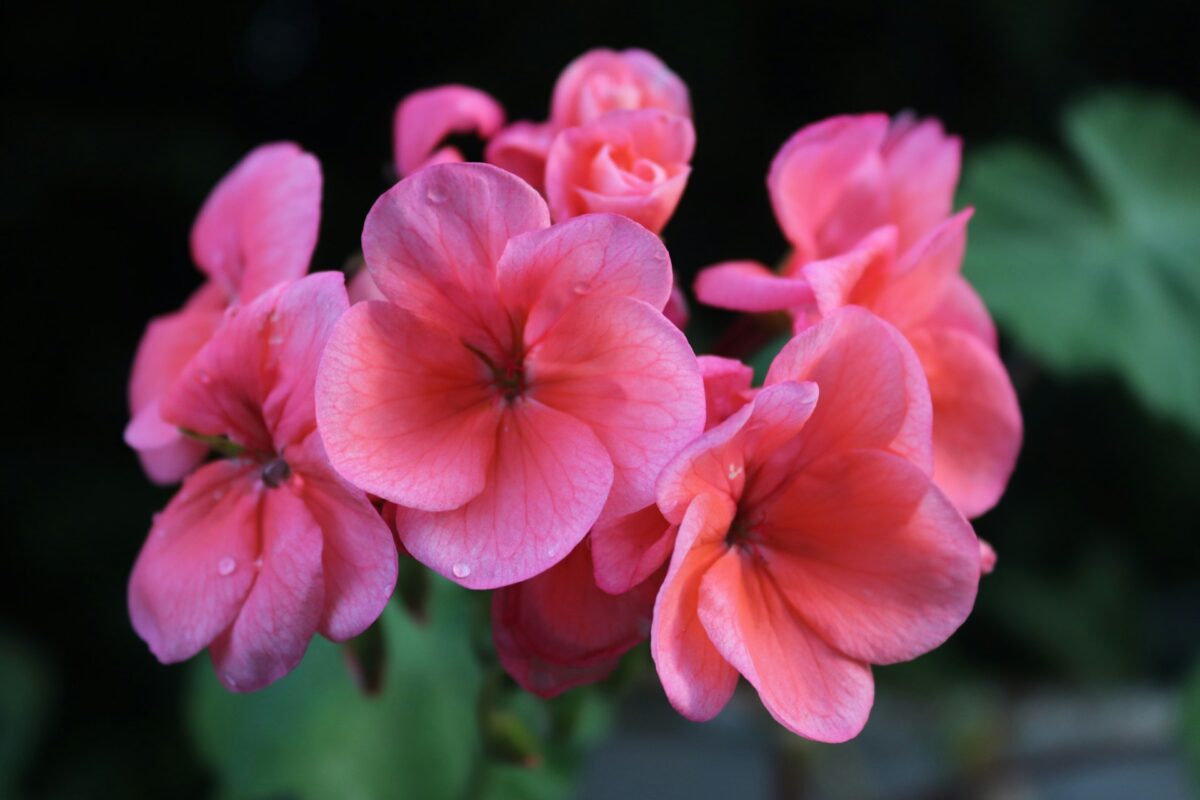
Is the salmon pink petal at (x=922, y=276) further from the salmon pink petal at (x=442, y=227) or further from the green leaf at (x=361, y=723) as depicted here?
the green leaf at (x=361, y=723)

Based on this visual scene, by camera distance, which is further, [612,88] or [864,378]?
[612,88]

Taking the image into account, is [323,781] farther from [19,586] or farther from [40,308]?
[40,308]

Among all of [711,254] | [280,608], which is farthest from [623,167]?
[711,254]

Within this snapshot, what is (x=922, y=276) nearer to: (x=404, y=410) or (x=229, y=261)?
(x=404, y=410)

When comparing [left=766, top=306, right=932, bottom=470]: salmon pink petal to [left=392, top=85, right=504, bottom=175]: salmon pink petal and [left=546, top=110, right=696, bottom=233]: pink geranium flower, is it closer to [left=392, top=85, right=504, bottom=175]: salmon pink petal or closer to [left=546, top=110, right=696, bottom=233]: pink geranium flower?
[left=546, top=110, right=696, bottom=233]: pink geranium flower

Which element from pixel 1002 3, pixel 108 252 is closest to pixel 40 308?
pixel 108 252
